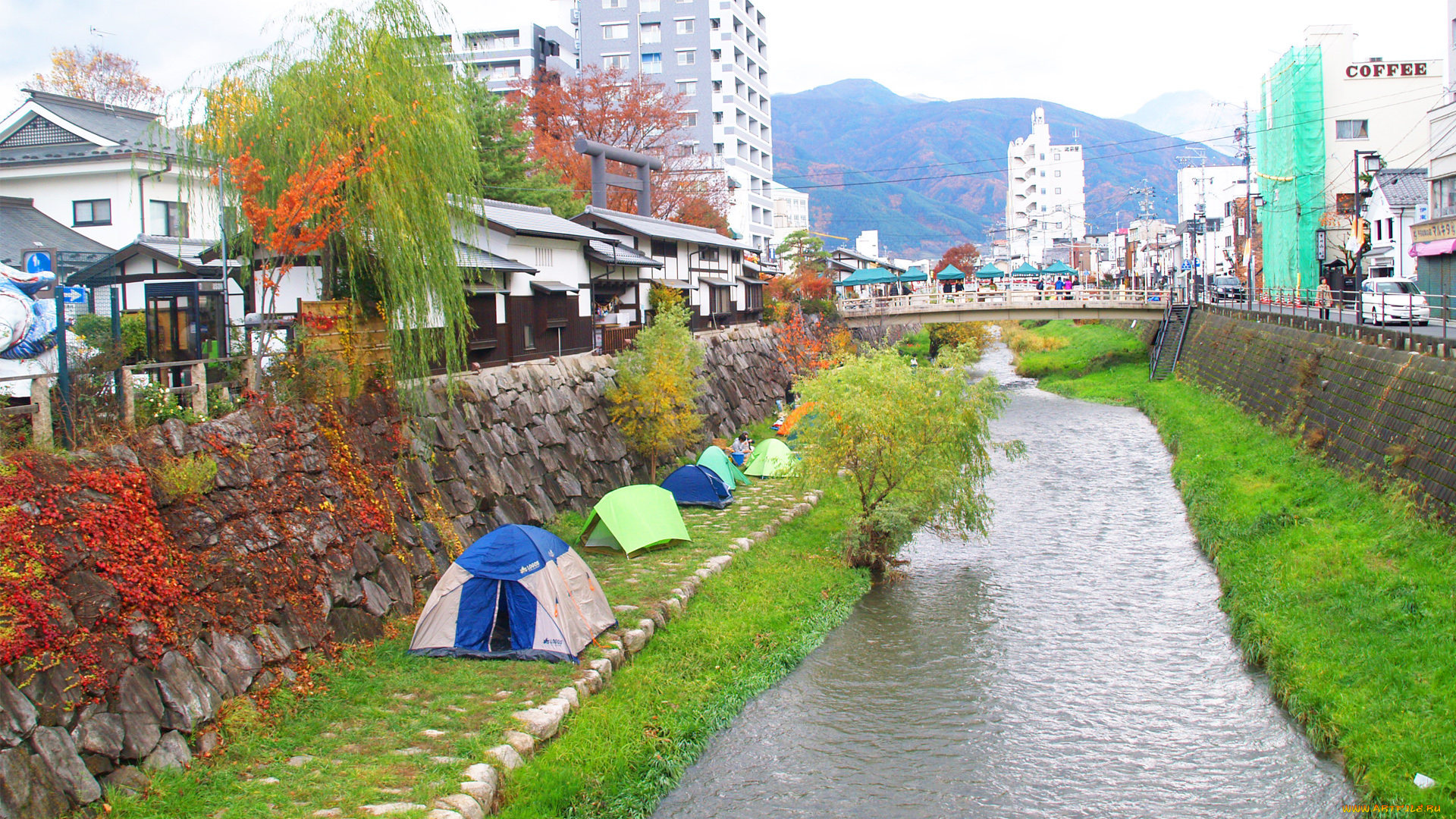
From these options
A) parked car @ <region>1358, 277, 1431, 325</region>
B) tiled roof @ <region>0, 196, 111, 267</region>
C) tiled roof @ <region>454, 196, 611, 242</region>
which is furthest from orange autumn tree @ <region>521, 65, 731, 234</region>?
parked car @ <region>1358, 277, 1431, 325</region>

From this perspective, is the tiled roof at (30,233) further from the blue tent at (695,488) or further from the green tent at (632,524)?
the blue tent at (695,488)

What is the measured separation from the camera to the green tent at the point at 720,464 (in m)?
24.7

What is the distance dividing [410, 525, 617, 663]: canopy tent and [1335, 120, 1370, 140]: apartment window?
5015 centimetres

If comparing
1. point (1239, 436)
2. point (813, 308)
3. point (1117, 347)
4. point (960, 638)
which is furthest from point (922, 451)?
point (1117, 347)

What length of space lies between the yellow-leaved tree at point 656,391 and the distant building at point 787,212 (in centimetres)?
6392

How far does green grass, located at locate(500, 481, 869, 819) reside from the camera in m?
10.2

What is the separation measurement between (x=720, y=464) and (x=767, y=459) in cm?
253

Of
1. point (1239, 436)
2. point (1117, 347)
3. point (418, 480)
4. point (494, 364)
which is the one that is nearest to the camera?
point (418, 480)

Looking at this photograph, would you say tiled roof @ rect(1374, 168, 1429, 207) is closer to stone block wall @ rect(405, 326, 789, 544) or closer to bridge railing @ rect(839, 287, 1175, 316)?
bridge railing @ rect(839, 287, 1175, 316)

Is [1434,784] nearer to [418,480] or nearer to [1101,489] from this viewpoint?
[418,480]

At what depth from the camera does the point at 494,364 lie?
20469mm

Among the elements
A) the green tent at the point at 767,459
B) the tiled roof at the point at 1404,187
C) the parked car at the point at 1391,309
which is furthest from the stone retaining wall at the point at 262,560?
the tiled roof at the point at 1404,187

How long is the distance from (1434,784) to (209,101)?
16724 millimetres

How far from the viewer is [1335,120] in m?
48.5
